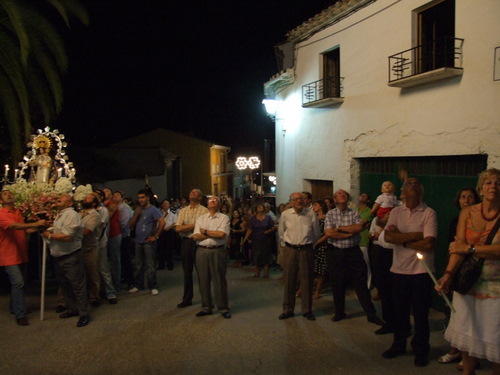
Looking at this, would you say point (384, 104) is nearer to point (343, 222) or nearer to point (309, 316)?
point (343, 222)

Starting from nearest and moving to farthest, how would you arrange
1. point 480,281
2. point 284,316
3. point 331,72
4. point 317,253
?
1. point 480,281
2. point 284,316
3. point 317,253
4. point 331,72

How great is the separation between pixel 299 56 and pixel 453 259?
30.3ft

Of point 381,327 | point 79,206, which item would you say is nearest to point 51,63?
point 79,206

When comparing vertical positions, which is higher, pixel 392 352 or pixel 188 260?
pixel 188 260

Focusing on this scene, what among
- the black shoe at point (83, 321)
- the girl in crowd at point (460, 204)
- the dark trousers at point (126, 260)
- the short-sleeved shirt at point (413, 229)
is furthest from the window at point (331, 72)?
the black shoe at point (83, 321)

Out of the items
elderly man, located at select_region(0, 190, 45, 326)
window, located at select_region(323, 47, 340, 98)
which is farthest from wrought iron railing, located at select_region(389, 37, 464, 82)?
elderly man, located at select_region(0, 190, 45, 326)

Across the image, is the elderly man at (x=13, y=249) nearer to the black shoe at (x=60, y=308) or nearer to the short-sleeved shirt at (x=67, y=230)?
the short-sleeved shirt at (x=67, y=230)

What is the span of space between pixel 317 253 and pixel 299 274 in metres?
1.47

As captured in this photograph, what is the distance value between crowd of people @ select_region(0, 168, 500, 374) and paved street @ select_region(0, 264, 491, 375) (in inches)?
9.8

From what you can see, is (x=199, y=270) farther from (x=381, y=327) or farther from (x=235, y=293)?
(x=381, y=327)

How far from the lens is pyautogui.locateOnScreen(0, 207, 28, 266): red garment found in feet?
21.4

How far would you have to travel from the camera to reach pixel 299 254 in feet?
22.3

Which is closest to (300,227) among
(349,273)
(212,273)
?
(349,273)

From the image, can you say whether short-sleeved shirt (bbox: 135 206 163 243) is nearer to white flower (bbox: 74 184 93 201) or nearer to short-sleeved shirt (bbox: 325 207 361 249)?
white flower (bbox: 74 184 93 201)
